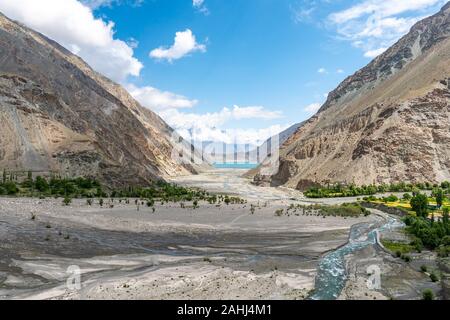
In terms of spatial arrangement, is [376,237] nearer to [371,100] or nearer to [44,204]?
[44,204]

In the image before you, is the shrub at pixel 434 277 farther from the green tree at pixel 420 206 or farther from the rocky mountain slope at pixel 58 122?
the rocky mountain slope at pixel 58 122

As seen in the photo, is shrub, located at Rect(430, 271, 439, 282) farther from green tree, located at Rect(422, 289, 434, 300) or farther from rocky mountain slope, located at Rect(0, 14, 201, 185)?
rocky mountain slope, located at Rect(0, 14, 201, 185)

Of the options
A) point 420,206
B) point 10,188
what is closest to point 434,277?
point 420,206

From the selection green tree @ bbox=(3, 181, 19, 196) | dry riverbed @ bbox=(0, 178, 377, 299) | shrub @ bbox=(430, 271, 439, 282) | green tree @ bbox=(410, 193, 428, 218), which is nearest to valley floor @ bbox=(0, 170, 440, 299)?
dry riverbed @ bbox=(0, 178, 377, 299)

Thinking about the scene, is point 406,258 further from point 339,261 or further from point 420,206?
point 420,206

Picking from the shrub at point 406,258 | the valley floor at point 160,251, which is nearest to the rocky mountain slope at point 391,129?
the valley floor at point 160,251

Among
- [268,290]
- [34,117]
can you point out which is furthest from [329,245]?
[34,117]
